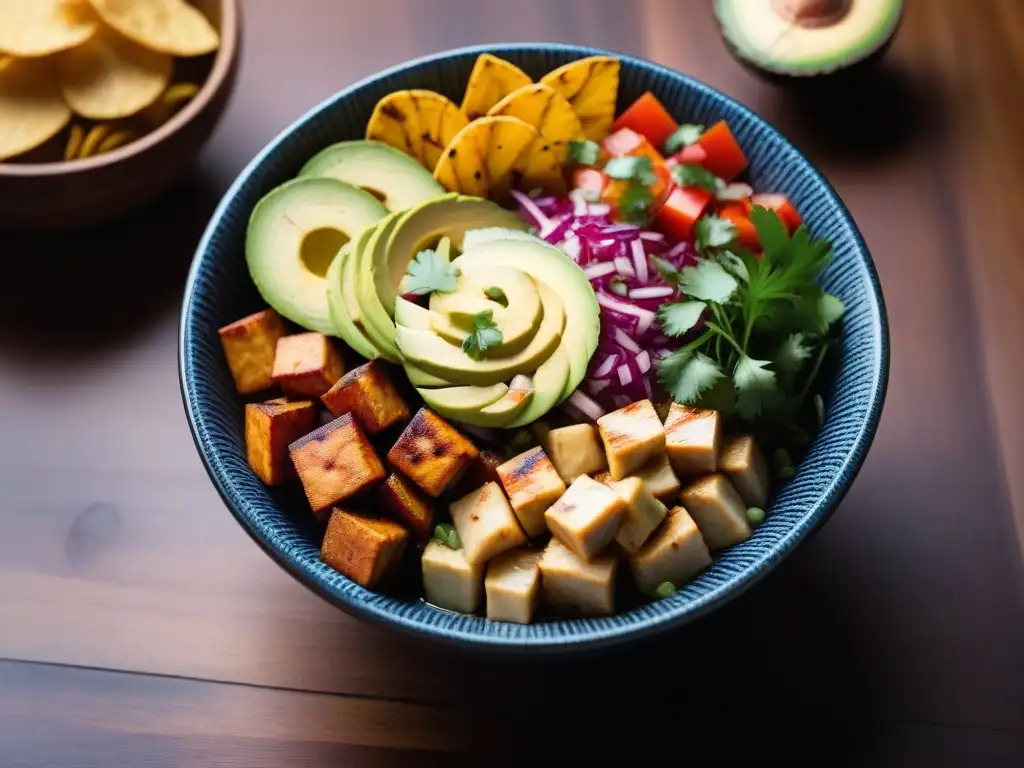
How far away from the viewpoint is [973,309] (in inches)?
Answer: 68.8

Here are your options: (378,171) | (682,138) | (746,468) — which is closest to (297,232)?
(378,171)

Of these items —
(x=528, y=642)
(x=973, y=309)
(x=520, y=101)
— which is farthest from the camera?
(x=973, y=309)

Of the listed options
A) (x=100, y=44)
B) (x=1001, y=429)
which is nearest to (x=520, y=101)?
(x=100, y=44)

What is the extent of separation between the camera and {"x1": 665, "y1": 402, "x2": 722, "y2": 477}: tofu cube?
1.35 m

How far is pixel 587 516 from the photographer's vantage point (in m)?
1.27

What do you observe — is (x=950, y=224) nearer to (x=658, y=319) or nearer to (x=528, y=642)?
(x=658, y=319)

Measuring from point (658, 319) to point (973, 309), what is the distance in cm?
63

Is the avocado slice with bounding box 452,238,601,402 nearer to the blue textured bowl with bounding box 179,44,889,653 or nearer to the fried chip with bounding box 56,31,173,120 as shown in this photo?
the blue textured bowl with bounding box 179,44,889,653

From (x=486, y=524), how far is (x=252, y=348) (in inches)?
16.9

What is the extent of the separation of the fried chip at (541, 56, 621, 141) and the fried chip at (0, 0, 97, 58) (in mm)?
737

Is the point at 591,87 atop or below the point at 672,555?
atop

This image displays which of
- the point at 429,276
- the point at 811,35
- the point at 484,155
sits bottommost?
the point at 429,276

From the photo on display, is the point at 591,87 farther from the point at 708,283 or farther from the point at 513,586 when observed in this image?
the point at 513,586

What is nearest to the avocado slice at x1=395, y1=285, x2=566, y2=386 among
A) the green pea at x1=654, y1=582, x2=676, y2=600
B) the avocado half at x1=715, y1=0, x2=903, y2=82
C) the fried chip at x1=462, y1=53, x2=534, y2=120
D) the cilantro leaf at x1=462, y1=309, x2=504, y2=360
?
the cilantro leaf at x1=462, y1=309, x2=504, y2=360
